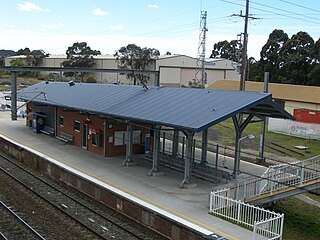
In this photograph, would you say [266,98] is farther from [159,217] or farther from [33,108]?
[33,108]

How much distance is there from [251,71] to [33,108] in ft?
195

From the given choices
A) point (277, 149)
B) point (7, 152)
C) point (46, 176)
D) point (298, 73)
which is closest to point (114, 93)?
point (46, 176)

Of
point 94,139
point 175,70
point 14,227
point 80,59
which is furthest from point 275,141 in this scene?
point 80,59

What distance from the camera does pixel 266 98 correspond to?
1563cm

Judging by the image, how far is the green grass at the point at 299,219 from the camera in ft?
45.6

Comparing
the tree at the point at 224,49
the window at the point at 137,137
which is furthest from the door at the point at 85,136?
the tree at the point at 224,49

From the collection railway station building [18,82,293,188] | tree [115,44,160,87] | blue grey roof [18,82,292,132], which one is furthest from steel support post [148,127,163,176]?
tree [115,44,160,87]

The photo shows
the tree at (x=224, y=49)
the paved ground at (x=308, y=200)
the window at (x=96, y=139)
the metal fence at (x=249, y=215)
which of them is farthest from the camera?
the tree at (x=224, y=49)

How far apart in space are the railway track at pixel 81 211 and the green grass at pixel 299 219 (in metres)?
4.85

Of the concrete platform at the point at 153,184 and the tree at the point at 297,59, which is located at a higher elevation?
the tree at the point at 297,59

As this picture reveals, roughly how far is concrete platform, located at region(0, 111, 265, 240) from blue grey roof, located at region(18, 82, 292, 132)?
259 centimetres

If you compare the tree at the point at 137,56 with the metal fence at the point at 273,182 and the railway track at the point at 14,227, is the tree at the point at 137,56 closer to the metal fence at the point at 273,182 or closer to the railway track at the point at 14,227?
the metal fence at the point at 273,182

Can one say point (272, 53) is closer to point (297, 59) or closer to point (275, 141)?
point (297, 59)

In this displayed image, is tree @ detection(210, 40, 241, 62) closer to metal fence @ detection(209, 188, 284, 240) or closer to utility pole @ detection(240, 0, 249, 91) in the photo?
utility pole @ detection(240, 0, 249, 91)
